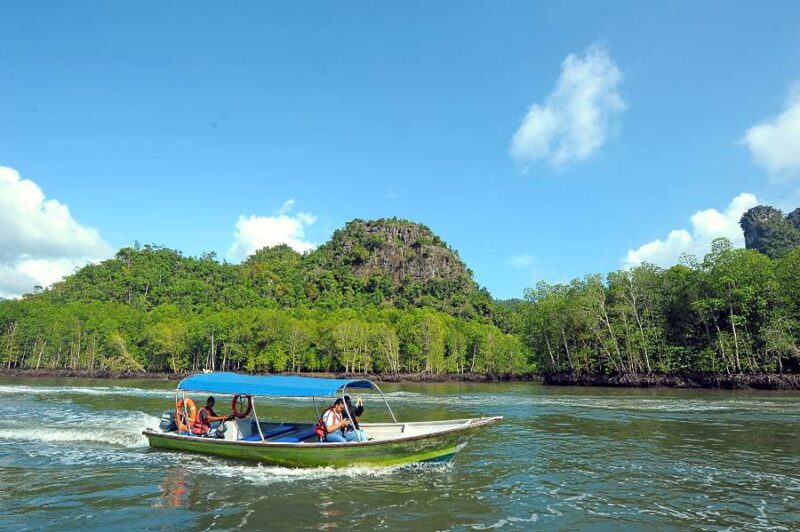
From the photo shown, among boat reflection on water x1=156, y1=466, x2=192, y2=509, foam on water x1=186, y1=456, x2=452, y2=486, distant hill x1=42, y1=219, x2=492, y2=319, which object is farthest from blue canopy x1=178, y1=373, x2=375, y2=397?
distant hill x1=42, y1=219, x2=492, y2=319

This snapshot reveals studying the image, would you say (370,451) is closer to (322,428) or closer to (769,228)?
(322,428)

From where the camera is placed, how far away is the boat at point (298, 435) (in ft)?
47.2

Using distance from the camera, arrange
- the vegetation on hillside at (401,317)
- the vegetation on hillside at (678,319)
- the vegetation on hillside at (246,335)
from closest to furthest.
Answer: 1. the vegetation on hillside at (678,319)
2. the vegetation on hillside at (401,317)
3. the vegetation on hillside at (246,335)

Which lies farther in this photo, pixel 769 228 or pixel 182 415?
pixel 769 228

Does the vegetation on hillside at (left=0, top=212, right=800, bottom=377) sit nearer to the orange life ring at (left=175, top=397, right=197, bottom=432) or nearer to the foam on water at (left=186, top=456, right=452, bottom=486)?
the foam on water at (left=186, top=456, right=452, bottom=486)

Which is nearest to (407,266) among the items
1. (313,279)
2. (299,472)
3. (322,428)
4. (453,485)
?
(313,279)

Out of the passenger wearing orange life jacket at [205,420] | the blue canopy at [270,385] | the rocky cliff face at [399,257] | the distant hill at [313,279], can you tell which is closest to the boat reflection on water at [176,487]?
the passenger wearing orange life jacket at [205,420]

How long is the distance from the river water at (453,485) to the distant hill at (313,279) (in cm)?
12004

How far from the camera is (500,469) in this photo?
15641 millimetres

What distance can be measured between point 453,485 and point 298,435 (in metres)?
6.03

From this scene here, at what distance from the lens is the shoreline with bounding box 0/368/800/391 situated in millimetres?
48344

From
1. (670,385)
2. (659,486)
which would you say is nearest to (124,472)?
(659,486)

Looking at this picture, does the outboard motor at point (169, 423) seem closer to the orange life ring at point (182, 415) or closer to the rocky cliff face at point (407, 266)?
the orange life ring at point (182, 415)

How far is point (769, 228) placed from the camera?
144375 millimetres
